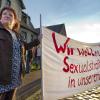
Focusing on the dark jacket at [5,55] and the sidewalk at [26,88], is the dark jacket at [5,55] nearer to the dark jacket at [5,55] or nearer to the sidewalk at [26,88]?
Answer: the dark jacket at [5,55]

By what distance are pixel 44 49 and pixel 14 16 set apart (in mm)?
→ 2011

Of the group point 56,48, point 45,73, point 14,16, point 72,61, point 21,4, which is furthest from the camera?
point 21,4

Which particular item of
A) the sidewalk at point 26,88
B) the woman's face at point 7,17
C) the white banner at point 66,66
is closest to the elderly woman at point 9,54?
the woman's face at point 7,17

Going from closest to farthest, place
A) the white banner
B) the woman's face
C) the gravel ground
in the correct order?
the woman's face → the white banner → the gravel ground

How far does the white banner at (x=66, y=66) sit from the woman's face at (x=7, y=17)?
1.97 metres

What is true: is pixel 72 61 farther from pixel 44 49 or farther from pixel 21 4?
pixel 21 4

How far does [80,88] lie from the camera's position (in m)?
7.40

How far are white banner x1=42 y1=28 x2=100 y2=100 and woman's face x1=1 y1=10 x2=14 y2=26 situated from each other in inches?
77.5

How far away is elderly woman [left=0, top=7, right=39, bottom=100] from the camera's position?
12.0ft

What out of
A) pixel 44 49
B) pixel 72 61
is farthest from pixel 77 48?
pixel 44 49

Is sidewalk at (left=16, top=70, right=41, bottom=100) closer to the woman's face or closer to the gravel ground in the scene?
the gravel ground

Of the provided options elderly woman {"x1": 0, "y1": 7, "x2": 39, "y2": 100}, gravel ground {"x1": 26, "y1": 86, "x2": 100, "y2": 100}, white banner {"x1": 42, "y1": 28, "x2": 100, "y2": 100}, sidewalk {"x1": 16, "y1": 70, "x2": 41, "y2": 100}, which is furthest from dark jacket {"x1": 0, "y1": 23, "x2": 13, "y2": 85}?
sidewalk {"x1": 16, "y1": 70, "x2": 41, "y2": 100}

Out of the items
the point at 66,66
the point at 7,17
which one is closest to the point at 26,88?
the point at 66,66

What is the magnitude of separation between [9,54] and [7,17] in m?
0.49
